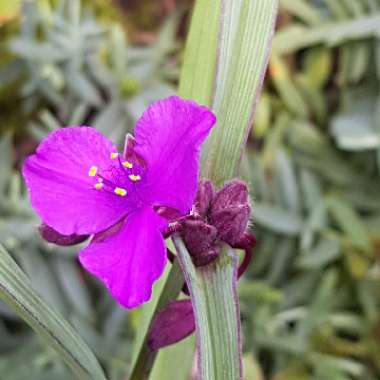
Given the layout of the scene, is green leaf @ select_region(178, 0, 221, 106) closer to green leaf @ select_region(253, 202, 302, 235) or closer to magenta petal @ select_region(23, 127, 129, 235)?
magenta petal @ select_region(23, 127, 129, 235)

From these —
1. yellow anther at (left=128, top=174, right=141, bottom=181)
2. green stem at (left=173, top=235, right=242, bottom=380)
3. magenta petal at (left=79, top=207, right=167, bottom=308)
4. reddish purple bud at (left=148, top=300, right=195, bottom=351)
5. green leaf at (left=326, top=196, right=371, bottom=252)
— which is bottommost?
green leaf at (left=326, top=196, right=371, bottom=252)

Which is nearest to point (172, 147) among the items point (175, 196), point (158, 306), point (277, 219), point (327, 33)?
point (175, 196)

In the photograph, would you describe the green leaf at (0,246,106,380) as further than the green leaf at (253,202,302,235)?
No

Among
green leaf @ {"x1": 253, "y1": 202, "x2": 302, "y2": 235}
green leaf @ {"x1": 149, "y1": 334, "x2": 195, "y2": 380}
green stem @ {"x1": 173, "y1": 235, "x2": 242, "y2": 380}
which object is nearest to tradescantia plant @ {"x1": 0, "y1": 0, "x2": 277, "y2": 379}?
green stem @ {"x1": 173, "y1": 235, "x2": 242, "y2": 380}

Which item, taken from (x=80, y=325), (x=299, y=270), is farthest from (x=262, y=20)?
(x=299, y=270)

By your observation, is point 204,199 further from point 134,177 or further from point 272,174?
point 272,174
